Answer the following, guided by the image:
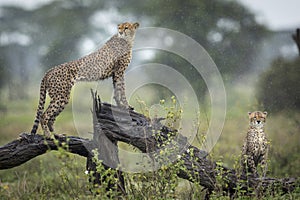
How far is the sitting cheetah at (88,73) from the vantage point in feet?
17.2

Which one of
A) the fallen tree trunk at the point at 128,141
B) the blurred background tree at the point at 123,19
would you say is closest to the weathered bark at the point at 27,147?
the fallen tree trunk at the point at 128,141

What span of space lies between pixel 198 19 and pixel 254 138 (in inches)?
449

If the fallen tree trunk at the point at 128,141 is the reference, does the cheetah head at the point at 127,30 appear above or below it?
above

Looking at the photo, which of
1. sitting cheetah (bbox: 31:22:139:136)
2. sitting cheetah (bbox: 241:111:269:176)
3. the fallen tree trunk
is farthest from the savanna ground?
sitting cheetah (bbox: 31:22:139:136)

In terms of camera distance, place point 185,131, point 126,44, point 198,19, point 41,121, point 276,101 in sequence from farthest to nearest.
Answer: point 198,19 < point 276,101 < point 185,131 < point 126,44 < point 41,121

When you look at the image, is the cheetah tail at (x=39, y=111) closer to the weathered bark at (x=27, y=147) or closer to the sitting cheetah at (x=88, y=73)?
the sitting cheetah at (x=88, y=73)

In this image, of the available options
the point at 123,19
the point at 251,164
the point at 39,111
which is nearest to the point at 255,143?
the point at 251,164

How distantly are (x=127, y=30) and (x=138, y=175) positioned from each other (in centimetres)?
159

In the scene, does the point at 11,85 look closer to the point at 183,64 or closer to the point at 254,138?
the point at 183,64

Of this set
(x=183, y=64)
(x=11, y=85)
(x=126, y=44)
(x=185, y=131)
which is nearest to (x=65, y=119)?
(x=11, y=85)

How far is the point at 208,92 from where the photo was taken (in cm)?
1505

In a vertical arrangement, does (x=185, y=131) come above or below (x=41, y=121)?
above

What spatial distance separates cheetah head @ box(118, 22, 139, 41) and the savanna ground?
1376 mm

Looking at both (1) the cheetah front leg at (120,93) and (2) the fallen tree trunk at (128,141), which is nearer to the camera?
(2) the fallen tree trunk at (128,141)
